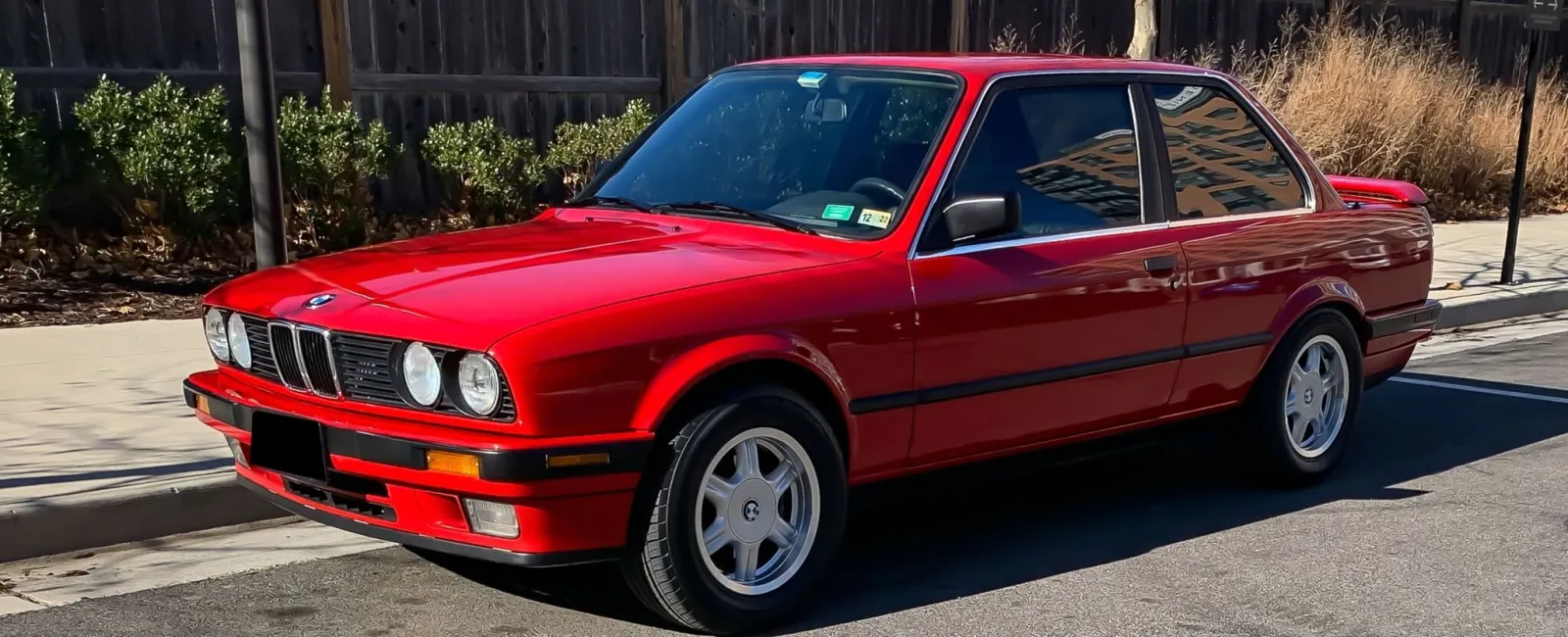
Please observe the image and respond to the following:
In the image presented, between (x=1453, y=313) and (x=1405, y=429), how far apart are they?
11.4 ft

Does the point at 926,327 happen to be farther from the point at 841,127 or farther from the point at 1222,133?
the point at 1222,133

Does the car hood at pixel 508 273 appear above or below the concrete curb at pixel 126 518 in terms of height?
above

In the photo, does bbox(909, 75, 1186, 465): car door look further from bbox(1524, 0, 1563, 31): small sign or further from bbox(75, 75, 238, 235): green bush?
bbox(1524, 0, 1563, 31): small sign

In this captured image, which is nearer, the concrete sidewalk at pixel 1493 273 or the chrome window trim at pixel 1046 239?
the chrome window trim at pixel 1046 239

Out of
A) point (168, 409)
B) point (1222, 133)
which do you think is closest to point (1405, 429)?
point (1222, 133)

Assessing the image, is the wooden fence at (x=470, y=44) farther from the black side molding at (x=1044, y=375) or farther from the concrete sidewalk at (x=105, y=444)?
the black side molding at (x=1044, y=375)

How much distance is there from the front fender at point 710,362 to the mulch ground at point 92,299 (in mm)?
5458

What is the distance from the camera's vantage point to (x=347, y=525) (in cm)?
424

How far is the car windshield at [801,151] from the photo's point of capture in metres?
4.93

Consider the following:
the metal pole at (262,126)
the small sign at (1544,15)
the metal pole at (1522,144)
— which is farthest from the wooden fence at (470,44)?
the small sign at (1544,15)

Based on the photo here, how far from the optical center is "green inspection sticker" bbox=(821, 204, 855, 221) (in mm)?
4867

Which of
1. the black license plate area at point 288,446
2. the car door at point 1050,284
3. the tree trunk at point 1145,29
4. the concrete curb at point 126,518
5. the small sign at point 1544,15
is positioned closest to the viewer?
the black license plate area at point 288,446

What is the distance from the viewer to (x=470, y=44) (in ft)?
38.1

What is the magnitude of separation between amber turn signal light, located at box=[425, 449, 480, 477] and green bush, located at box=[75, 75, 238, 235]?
6.15m
